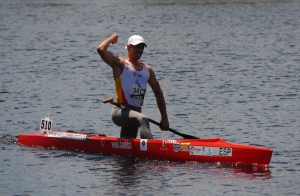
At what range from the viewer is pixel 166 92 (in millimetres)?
35344

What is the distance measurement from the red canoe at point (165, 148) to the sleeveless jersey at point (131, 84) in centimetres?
99

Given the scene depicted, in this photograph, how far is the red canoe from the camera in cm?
2189

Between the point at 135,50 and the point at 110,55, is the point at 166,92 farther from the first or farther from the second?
the point at 110,55

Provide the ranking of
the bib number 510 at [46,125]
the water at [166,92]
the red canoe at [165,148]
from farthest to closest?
the bib number 510 at [46,125] < the red canoe at [165,148] < the water at [166,92]

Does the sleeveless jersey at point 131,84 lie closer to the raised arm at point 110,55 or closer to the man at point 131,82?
the man at point 131,82

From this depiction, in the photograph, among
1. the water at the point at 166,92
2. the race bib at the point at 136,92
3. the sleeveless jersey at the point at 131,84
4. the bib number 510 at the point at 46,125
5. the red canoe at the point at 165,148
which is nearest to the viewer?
the water at the point at 166,92

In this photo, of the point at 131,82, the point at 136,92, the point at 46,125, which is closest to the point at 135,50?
the point at 131,82

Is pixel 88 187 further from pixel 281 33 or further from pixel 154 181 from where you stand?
pixel 281 33

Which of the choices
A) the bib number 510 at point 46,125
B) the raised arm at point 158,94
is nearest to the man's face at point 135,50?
the raised arm at point 158,94

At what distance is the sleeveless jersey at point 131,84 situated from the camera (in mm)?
22453

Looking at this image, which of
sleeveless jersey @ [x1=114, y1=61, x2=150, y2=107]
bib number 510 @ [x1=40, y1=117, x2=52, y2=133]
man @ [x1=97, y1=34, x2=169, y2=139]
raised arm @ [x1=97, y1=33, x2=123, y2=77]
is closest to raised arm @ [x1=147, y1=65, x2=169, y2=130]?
man @ [x1=97, y1=34, x2=169, y2=139]

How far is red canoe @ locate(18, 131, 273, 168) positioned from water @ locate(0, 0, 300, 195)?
0.25 metres

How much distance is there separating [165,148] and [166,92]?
12.7m

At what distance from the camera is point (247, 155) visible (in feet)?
71.7
